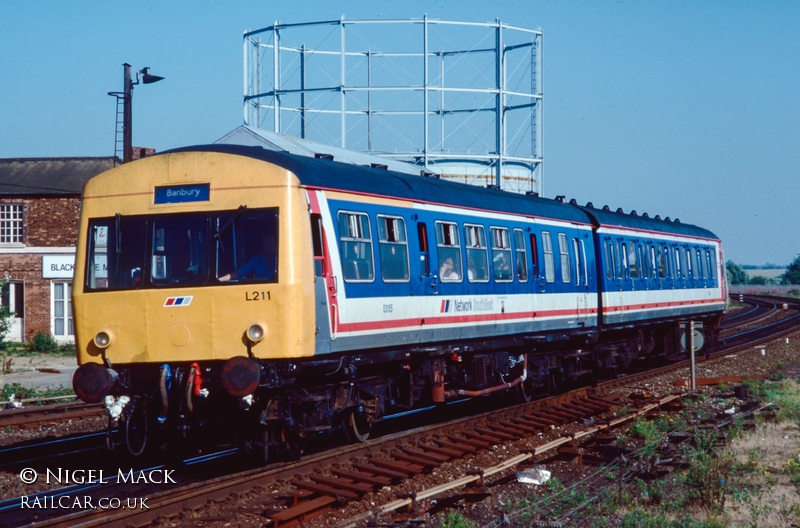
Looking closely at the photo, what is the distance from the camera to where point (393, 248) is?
37.1ft

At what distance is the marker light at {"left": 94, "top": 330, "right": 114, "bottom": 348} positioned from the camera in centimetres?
981

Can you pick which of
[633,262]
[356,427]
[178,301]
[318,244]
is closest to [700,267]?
[633,262]

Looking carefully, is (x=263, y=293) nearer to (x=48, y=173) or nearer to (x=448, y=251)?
(x=448, y=251)

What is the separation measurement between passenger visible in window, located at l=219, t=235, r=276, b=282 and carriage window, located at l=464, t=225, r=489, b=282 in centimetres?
432

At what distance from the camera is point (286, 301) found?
363 inches

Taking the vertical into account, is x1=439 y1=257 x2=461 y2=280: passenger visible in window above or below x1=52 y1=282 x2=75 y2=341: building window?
above

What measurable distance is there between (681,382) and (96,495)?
44.8ft

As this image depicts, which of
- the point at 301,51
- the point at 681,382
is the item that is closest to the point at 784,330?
the point at 681,382

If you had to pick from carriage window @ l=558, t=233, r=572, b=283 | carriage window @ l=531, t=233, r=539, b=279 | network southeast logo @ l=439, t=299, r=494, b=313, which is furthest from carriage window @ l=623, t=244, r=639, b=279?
network southeast logo @ l=439, t=299, r=494, b=313

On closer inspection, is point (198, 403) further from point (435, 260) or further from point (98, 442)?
point (435, 260)

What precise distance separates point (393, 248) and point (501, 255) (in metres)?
3.35

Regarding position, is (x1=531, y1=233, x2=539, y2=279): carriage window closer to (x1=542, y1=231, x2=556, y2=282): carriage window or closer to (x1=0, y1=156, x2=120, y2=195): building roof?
(x1=542, y1=231, x2=556, y2=282): carriage window

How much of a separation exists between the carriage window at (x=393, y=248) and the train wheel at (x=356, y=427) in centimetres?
186

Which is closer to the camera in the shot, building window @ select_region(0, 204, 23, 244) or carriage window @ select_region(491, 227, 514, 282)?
carriage window @ select_region(491, 227, 514, 282)
